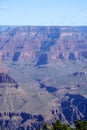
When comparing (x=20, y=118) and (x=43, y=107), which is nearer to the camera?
(x=20, y=118)

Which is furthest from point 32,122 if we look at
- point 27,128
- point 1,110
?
point 1,110

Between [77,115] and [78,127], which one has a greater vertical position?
[78,127]

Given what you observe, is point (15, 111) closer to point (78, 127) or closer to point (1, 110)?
point (1, 110)

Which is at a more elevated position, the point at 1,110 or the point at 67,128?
the point at 67,128

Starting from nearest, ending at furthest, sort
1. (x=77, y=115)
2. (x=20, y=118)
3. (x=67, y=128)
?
(x=67, y=128) < (x=20, y=118) < (x=77, y=115)

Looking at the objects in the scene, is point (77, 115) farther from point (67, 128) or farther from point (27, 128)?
point (67, 128)

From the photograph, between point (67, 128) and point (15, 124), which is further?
point (15, 124)

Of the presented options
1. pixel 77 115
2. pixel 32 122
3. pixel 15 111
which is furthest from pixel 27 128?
pixel 77 115

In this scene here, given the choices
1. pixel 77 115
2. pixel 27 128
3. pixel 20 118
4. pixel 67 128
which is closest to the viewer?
pixel 67 128
